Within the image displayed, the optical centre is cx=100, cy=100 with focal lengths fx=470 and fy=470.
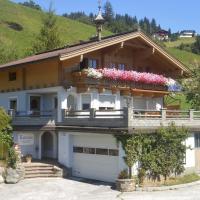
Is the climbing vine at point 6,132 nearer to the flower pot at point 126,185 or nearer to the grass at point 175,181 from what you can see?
the flower pot at point 126,185

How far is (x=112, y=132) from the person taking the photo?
2819 cm

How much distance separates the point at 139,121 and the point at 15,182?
28.0ft

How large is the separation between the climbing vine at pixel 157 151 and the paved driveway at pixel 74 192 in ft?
6.63

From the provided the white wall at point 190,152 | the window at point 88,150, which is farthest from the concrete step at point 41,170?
the white wall at point 190,152

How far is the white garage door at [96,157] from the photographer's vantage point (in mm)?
29344

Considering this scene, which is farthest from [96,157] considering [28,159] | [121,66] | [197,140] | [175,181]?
[121,66]

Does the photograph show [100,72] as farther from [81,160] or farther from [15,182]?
[15,182]

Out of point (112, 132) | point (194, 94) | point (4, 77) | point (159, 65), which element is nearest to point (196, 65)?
point (194, 94)

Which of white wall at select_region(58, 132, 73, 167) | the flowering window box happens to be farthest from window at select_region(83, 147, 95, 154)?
the flowering window box

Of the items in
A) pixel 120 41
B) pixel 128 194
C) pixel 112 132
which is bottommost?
pixel 128 194

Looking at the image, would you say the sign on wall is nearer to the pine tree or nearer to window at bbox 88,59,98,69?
window at bbox 88,59,98,69

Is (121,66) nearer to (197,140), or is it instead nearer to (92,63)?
(92,63)

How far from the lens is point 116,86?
116 feet

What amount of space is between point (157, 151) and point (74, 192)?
5721mm
